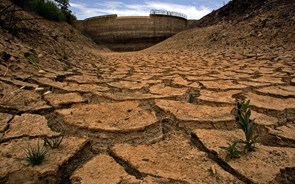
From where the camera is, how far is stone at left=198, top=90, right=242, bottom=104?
1742 mm

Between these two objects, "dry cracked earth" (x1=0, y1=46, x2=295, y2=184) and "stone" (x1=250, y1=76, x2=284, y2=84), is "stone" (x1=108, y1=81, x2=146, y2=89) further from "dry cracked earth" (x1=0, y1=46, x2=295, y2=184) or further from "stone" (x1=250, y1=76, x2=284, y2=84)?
"stone" (x1=250, y1=76, x2=284, y2=84)

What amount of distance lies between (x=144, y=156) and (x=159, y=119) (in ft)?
1.25

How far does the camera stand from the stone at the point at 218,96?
5.71ft

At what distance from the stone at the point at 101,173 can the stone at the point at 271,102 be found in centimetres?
106

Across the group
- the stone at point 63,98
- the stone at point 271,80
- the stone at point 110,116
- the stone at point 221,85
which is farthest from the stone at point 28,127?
the stone at point 271,80

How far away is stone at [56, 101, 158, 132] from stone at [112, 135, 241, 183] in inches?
6.8

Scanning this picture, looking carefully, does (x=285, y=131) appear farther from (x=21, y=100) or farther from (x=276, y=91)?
(x=21, y=100)

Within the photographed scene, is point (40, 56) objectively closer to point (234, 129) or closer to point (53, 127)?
point (53, 127)

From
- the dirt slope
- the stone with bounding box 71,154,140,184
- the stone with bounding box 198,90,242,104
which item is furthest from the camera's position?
the dirt slope

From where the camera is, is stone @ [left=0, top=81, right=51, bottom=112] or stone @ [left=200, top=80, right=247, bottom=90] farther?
stone @ [left=200, top=80, right=247, bottom=90]

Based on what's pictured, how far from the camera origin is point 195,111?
151 centimetres

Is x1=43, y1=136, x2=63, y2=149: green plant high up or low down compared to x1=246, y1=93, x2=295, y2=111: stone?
down

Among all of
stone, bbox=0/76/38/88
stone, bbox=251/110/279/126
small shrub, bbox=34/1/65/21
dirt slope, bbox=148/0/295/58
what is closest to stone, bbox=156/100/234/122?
stone, bbox=251/110/279/126

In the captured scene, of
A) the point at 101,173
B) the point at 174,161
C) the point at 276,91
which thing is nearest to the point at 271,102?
the point at 276,91
